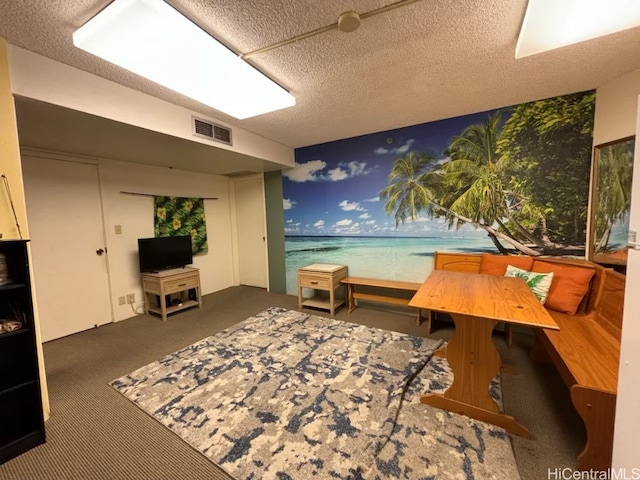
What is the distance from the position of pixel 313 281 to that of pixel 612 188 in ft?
10.2

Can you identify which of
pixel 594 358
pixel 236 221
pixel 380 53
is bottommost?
pixel 594 358

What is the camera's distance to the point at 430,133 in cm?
312

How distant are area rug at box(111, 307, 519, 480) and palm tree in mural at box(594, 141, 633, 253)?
1698mm

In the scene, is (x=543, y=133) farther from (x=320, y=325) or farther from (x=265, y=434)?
(x=265, y=434)

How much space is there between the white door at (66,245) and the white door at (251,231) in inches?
83.4

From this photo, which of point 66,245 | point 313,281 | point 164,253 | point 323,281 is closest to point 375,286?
point 323,281

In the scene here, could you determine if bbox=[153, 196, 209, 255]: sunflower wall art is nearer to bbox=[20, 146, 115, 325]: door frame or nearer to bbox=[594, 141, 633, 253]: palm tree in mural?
bbox=[20, 146, 115, 325]: door frame

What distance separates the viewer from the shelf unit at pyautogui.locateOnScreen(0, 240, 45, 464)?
1.47m

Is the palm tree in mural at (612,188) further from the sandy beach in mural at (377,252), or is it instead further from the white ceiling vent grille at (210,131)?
the white ceiling vent grille at (210,131)

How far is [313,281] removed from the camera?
3.59 meters

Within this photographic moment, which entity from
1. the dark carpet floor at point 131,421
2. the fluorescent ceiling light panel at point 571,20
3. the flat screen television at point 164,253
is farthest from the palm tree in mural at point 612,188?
the flat screen television at point 164,253

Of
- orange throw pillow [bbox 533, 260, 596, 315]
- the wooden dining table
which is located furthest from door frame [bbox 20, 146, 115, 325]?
orange throw pillow [bbox 533, 260, 596, 315]

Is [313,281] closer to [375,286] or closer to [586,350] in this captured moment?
[375,286]

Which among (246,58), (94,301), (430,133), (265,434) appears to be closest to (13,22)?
(246,58)
